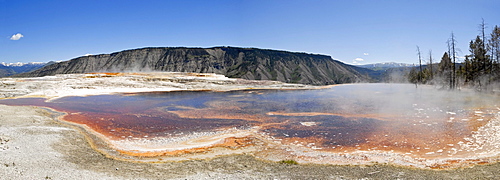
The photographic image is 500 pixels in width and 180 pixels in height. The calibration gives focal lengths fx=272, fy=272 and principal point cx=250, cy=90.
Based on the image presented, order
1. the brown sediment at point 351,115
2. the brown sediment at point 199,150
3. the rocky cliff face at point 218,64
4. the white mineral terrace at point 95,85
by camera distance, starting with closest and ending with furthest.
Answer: the brown sediment at point 199,150 < the brown sediment at point 351,115 < the white mineral terrace at point 95,85 < the rocky cliff face at point 218,64

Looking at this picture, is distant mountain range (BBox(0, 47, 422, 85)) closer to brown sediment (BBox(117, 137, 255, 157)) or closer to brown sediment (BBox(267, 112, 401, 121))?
brown sediment (BBox(267, 112, 401, 121))

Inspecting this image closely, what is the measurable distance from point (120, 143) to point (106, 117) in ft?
28.2

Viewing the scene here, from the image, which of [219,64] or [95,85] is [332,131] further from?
[219,64]

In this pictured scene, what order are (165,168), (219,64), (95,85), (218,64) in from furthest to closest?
(219,64)
(218,64)
(95,85)
(165,168)

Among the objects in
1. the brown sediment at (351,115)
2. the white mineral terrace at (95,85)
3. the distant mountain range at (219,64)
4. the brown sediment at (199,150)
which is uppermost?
the distant mountain range at (219,64)

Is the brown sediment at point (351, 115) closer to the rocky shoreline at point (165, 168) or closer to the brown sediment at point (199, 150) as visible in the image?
the brown sediment at point (199, 150)

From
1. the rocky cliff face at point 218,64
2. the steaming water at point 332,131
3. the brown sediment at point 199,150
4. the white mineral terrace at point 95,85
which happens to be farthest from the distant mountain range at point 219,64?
the brown sediment at point 199,150

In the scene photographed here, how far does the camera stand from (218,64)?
144 m

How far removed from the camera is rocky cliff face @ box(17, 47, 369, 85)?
434 ft

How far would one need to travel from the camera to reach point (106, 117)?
20.4 metres

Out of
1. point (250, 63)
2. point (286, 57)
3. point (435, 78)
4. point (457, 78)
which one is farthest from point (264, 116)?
point (286, 57)

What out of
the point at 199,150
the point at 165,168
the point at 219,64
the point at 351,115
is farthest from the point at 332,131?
the point at 219,64

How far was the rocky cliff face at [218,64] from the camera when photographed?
132 metres

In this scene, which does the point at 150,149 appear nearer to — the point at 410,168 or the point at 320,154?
the point at 320,154
